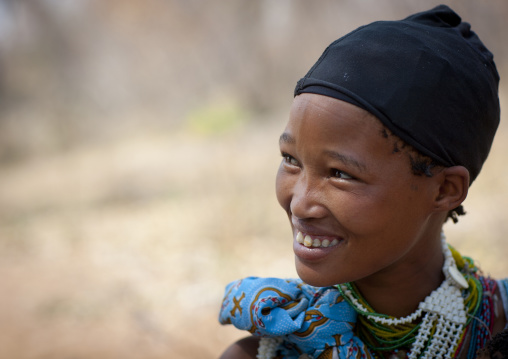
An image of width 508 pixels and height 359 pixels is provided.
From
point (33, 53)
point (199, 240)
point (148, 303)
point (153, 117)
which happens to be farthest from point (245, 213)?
point (33, 53)

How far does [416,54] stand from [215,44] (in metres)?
13.1

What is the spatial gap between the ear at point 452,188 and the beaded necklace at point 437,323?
0.28 meters

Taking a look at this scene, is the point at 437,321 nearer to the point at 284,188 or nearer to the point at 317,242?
the point at 317,242

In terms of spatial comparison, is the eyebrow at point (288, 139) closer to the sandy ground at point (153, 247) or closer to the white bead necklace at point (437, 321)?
the white bead necklace at point (437, 321)

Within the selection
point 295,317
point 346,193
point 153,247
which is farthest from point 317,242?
point 153,247

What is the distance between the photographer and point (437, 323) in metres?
1.60

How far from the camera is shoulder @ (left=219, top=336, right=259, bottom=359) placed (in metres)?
1.71

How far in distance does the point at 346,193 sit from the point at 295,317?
47cm

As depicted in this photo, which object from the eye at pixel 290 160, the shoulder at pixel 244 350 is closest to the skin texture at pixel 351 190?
the eye at pixel 290 160

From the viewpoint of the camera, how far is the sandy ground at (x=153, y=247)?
510cm

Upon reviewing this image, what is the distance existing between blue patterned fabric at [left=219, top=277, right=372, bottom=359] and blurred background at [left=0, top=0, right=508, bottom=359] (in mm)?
3114

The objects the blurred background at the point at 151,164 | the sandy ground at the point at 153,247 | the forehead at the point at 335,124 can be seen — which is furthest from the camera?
the blurred background at the point at 151,164

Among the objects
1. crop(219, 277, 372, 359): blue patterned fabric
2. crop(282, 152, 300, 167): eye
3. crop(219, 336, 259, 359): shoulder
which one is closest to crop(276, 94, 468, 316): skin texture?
crop(282, 152, 300, 167): eye

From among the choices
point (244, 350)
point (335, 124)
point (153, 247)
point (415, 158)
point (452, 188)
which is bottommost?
point (153, 247)
